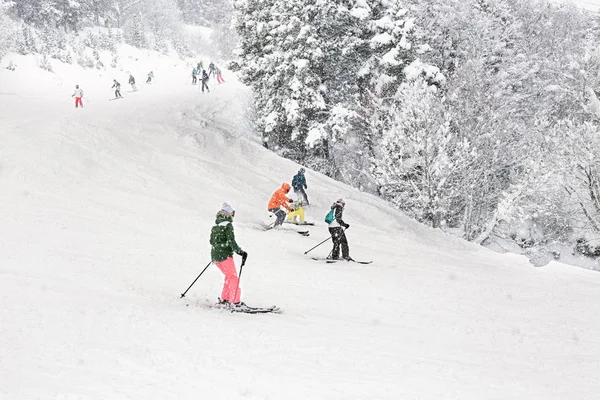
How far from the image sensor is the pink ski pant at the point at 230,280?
8.72 m

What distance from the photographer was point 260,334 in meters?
7.72

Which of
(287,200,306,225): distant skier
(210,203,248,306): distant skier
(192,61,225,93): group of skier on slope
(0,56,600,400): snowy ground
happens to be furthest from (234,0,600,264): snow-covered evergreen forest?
(210,203,248,306): distant skier

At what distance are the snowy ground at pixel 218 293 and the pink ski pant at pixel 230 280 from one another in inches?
Answer: 13.7

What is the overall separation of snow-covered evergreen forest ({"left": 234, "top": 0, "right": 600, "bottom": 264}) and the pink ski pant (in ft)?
57.5

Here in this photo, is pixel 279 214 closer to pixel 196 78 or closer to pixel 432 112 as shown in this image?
pixel 432 112

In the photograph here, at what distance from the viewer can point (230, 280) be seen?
886cm

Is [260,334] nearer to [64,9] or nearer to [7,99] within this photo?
[7,99]

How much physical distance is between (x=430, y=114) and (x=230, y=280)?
18394 mm

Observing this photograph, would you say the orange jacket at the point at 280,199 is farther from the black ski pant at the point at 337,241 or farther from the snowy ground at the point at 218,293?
the black ski pant at the point at 337,241

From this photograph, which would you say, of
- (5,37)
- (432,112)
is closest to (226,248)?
(432,112)

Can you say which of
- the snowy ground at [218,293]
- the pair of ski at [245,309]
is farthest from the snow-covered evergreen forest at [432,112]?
the pair of ski at [245,309]

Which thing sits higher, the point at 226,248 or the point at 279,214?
the point at 226,248

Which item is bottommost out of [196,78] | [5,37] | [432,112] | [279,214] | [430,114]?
[279,214]

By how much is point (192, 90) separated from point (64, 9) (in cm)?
3671
